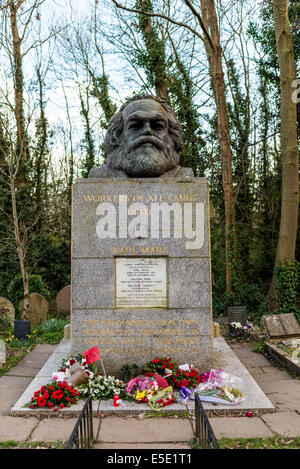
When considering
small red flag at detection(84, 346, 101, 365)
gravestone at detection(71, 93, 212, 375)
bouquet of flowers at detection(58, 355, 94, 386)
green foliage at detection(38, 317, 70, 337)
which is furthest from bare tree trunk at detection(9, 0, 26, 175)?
small red flag at detection(84, 346, 101, 365)

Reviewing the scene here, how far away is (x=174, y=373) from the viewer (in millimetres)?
4238

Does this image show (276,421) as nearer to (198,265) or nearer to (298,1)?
(198,265)

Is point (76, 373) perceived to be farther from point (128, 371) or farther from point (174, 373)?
point (174, 373)

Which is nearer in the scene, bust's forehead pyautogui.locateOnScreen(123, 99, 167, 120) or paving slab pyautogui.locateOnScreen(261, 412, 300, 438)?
paving slab pyautogui.locateOnScreen(261, 412, 300, 438)

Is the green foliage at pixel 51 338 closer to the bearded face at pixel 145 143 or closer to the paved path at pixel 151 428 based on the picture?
the paved path at pixel 151 428

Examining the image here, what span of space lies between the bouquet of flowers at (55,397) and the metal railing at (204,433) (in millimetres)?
1478

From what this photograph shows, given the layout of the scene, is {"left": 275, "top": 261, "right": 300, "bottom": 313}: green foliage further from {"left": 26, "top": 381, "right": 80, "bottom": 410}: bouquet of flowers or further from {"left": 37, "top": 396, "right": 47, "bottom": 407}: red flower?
{"left": 37, "top": 396, "right": 47, "bottom": 407}: red flower


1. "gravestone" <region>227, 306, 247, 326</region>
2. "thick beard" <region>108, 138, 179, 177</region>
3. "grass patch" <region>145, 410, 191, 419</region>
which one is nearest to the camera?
"grass patch" <region>145, 410, 191, 419</region>

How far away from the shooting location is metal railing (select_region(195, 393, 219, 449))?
7.64 ft

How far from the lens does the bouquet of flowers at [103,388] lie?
404 centimetres

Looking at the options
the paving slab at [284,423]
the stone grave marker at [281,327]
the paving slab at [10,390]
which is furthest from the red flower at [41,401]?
the stone grave marker at [281,327]

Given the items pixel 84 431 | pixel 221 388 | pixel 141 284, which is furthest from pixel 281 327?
pixel 84 431

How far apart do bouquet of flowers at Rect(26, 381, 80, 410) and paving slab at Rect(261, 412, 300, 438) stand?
1.96 m

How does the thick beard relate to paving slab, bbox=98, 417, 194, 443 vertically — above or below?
above
